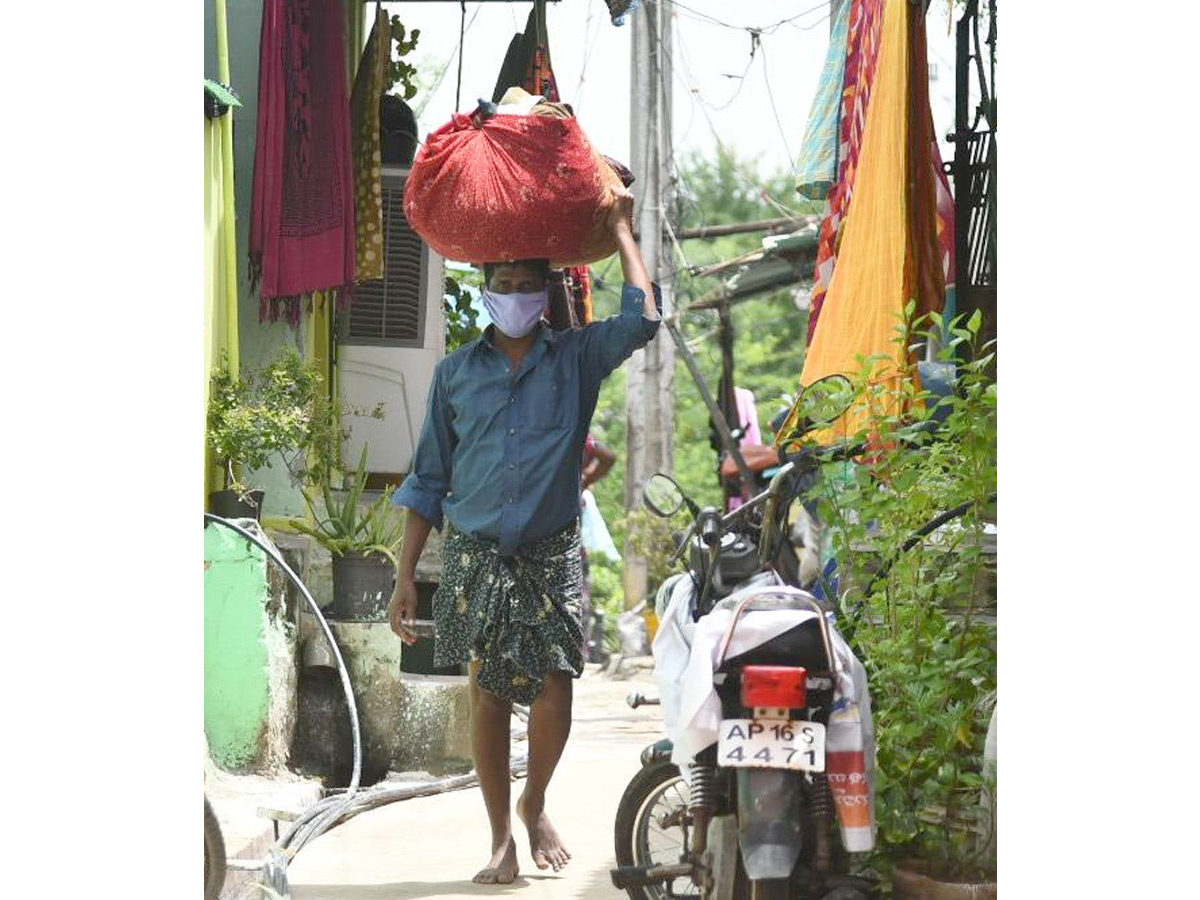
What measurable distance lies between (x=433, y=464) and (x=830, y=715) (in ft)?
4.74

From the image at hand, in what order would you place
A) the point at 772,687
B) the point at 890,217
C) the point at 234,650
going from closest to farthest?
1. the point at 772,687
2. the point at 890,217
3. the point at 234,650

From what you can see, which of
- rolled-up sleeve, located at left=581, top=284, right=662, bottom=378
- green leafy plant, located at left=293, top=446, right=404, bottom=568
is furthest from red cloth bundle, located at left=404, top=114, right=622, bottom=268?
green leafy plant, located at left=293, top=446, right=404, bottom=568

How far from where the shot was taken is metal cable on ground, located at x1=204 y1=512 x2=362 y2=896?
4.18m

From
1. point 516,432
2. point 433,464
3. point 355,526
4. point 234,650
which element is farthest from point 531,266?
point 355,526

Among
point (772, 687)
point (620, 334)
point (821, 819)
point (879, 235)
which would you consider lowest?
point (821, 819)

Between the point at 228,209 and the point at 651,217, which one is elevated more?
the point at 651,217

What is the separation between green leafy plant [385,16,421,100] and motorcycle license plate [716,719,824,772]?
3.05m

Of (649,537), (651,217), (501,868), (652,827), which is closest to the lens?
(652,827)

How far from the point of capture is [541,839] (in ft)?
15.1

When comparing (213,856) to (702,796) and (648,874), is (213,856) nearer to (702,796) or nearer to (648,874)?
(648,874)

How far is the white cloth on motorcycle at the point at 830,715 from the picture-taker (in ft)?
11.1
